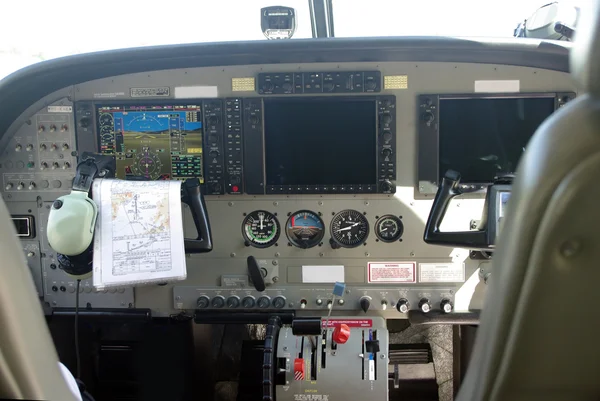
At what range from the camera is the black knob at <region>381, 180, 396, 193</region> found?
231 centimetres

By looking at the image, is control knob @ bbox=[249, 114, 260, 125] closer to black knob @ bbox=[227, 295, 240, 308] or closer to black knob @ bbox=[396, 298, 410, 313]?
black knob @ bbox=[227, 295, 240, 308]

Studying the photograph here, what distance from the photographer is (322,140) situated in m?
2.29

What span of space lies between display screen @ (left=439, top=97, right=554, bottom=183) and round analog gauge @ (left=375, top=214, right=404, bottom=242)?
0.35m

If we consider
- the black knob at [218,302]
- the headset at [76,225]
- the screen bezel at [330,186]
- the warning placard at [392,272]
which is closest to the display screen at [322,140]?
the screen bezel at [330,186]

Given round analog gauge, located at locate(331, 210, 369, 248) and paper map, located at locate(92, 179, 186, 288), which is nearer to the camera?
paper map, located at locate(92, 179, 186, 288)

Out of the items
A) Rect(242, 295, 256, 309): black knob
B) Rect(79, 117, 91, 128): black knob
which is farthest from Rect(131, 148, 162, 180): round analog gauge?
Rect(242, 295, 256, 309): black knob

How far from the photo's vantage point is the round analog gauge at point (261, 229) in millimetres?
2400

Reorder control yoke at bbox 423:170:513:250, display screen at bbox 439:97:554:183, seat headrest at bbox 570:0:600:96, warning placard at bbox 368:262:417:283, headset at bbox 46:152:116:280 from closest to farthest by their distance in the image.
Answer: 1. seat headrest at bbox 570:0:600:96
2. headset at bbox 46:152:116:280
3. control yoke at bbox 423:170:513:250
4. display screen at bbox 439:97:554:183
5. warning placard at bbox 368:262:417:283

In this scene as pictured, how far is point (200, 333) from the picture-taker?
8.96 feet

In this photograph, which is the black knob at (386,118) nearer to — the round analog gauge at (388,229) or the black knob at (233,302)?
the round analog gauge at (388,229)

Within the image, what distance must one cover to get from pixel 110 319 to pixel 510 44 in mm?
2149

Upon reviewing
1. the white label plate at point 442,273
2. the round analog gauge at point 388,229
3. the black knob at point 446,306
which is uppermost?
the round analog gauge at point 388,229

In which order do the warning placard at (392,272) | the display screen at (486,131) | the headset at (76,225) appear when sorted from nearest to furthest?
the headset at (76,225), the display screen at (486,131), the warning placard at (392,272)

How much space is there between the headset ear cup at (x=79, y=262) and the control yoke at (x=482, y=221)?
1.32 m
